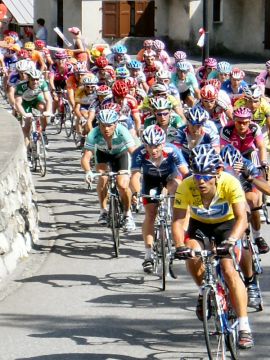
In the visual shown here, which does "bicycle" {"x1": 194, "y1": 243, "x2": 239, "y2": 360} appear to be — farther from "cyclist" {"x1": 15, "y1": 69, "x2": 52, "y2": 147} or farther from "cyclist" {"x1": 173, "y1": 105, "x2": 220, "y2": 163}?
"cyclist" {"x1": 15, "y1": 69, "x2": 52, "y2": 147}

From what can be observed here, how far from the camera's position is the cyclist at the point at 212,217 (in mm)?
8602

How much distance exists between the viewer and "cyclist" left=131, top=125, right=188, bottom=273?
11.9 metres

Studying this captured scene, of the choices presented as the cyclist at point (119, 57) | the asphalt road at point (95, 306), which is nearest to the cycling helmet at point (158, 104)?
the asphalt road at point (95, 306)

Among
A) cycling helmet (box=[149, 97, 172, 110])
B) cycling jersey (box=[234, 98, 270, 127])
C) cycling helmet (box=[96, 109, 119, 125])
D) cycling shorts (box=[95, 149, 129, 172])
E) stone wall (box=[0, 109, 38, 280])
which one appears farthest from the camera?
cycling jersey (box=[234, 98, 270, 127])

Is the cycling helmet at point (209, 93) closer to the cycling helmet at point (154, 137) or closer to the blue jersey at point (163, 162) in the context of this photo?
the blue jersey at point (163, 162)

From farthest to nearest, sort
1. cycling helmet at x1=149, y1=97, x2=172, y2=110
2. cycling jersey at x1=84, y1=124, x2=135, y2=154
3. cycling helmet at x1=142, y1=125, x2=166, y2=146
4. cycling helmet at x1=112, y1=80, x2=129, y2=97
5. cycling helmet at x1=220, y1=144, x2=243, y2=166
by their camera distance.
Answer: cycling helmet at x1=112, y1=80, x2=129, y2=97, cycling jersey at x1=84, y1=124, x2=135, y2=154, cycling helmet at x1=149, y1=97, x2=172, y2=110, cycling helmet at x1=142, y1=125, x2=166, y2=146, cycling helmet at x1=220, y1=144, x2=243, y2=166

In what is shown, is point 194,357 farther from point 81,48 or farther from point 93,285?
point 81,48

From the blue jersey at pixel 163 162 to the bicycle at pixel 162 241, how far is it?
30cm

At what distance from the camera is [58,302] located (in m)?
11.0

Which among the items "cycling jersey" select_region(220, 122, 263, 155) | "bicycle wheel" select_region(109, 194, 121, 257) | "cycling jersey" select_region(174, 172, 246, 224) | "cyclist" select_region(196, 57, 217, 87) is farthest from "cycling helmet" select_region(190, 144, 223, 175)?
"cyclist" select_region(196, 57, 217, 87)

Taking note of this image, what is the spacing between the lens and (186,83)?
21.1 metres

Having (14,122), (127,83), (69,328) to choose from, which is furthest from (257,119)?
(69,328)

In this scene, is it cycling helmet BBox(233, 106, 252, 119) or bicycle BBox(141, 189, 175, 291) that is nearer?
bicycle BBox(141, 189, 175, 291)

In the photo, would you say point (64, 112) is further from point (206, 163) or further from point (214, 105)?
point (206, 163)
